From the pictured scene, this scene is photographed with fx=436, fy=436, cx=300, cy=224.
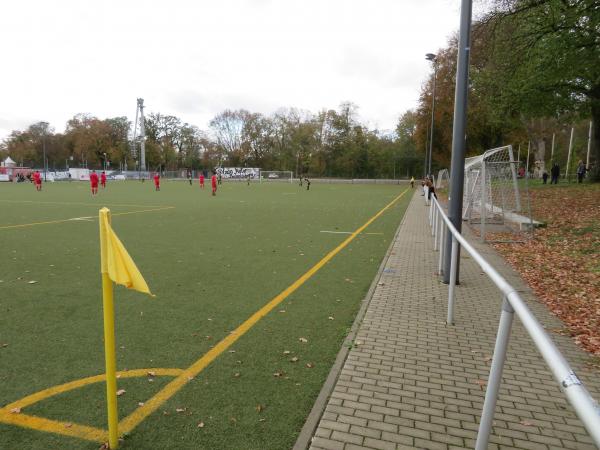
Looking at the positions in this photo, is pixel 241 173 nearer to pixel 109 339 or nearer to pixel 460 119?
pixel 460 119

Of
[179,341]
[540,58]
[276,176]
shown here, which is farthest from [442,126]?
[179,341]

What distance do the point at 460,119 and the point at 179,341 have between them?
5033 mm

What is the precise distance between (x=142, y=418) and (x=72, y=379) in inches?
38.6

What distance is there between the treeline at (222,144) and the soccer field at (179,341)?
7422 cm

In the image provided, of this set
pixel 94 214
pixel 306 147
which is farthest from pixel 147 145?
pixel 94 214

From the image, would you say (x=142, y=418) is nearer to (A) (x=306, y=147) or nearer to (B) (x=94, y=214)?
(B) (x=94, y=214)

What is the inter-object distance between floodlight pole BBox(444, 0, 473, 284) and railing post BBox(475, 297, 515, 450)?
4047mm

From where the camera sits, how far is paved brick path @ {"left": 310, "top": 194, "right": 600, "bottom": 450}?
3.00 m

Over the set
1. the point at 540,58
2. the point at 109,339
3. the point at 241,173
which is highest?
the point at 540,58

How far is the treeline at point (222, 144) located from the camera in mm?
86500

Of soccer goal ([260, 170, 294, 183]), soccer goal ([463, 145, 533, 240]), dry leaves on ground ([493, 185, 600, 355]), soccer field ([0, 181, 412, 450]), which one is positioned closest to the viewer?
soccer field ([0, 181, 412, 450])

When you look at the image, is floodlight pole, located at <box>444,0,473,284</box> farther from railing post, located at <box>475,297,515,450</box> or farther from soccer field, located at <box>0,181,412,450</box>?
railing post, located at <box>475,297,515,450</box>

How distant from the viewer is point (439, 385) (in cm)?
373

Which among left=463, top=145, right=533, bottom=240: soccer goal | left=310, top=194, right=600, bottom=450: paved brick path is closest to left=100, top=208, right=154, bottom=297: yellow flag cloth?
left=310, top=194, right=600, bottom=450: paved brick path
